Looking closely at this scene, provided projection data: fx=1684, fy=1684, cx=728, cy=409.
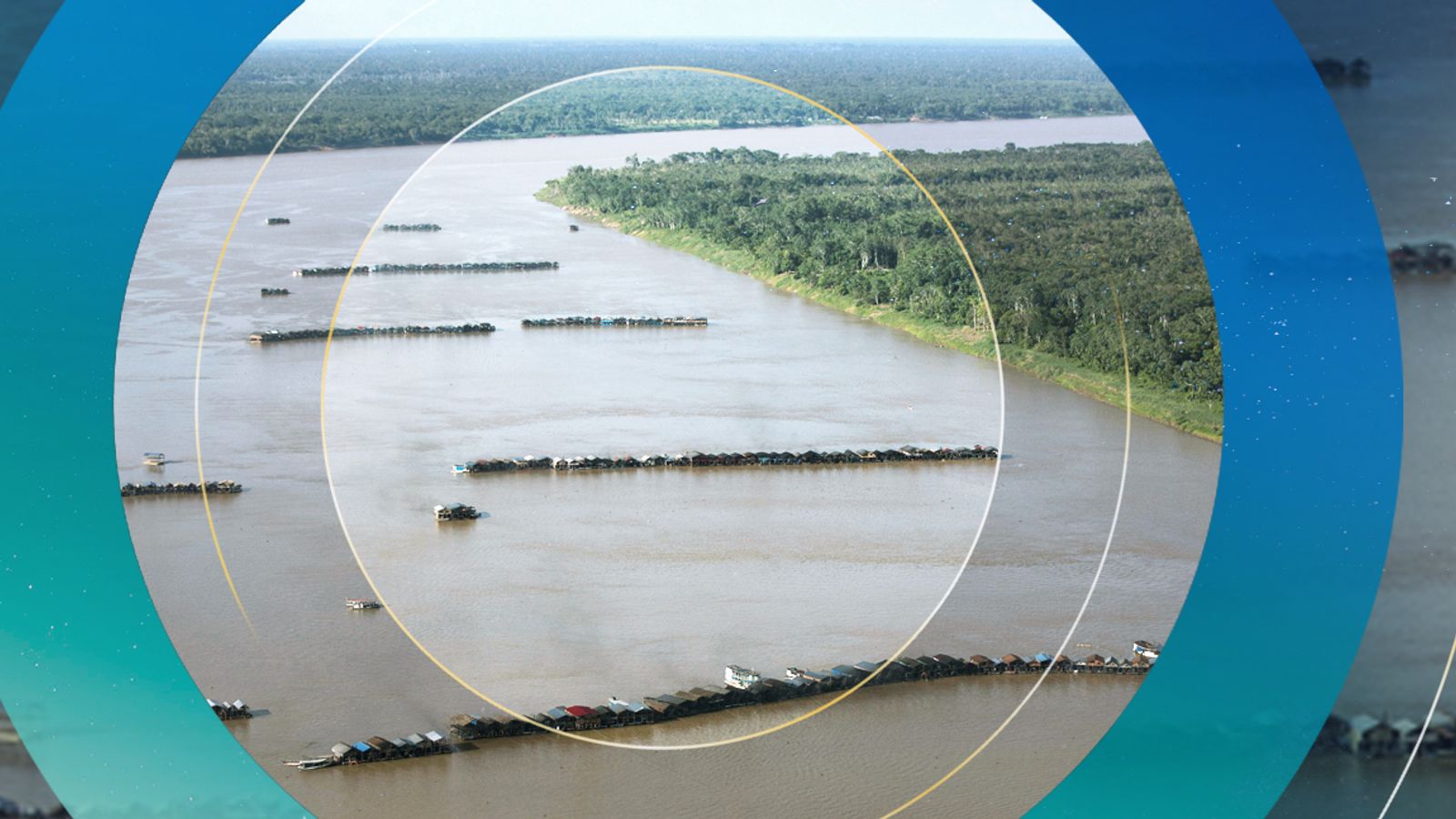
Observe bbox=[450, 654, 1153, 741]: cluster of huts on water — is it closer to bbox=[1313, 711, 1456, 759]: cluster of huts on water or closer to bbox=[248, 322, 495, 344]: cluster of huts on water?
bbox=[1313, 711, 1456, 759]: cluster of huts on water

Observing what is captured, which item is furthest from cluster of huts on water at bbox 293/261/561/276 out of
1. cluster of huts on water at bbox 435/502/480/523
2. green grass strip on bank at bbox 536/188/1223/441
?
cluster of huts on water at bbox 435/502/480/523

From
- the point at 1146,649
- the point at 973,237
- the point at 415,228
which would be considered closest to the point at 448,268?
the point at 415,228

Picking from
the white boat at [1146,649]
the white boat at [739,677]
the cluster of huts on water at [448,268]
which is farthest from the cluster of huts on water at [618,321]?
the white boat at [739,677]

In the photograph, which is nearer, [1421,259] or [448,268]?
[1421,259]

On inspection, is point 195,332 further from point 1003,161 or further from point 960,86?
point 960,86

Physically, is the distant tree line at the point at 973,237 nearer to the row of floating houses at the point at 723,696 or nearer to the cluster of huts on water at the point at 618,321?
the cluster of huts on water at the point at 618,321

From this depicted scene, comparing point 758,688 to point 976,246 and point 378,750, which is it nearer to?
point 378,750
